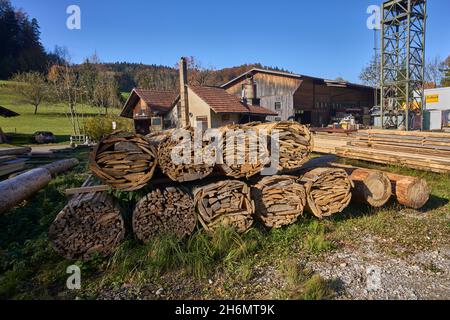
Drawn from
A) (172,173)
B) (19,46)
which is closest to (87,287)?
(172,173)

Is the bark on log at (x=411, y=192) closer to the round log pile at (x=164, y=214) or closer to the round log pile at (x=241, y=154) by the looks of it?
the round log pile at (x=241, y=154)

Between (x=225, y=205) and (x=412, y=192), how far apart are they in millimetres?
3909

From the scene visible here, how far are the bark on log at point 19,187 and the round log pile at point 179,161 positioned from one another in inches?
146

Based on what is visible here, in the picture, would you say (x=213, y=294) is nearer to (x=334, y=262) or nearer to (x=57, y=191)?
(x=334, y=262)

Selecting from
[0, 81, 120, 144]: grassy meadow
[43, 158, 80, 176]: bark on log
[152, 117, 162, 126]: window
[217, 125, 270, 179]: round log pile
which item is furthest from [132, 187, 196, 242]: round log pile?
[0, 81, 120, 144]: grassy meadow

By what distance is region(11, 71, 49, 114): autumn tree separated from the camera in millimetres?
41719

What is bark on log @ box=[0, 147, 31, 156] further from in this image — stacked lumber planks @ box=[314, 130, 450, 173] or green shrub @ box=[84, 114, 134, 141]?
stacked lumber planks @ box=[314, 130, 450, 173]

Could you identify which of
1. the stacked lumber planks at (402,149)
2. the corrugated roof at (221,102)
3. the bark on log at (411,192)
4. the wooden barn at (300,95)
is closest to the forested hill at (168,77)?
the wooden barn at (300,95)

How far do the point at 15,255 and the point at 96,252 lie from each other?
1202 millimetres

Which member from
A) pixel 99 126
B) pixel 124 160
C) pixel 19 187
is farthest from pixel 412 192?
pixel 99 126

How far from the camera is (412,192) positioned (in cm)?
538

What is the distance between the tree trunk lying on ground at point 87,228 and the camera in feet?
12.2

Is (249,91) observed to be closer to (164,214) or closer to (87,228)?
(164,214)

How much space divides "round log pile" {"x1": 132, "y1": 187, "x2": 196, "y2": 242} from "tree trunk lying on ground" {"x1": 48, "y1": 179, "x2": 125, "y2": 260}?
0.92 ft
